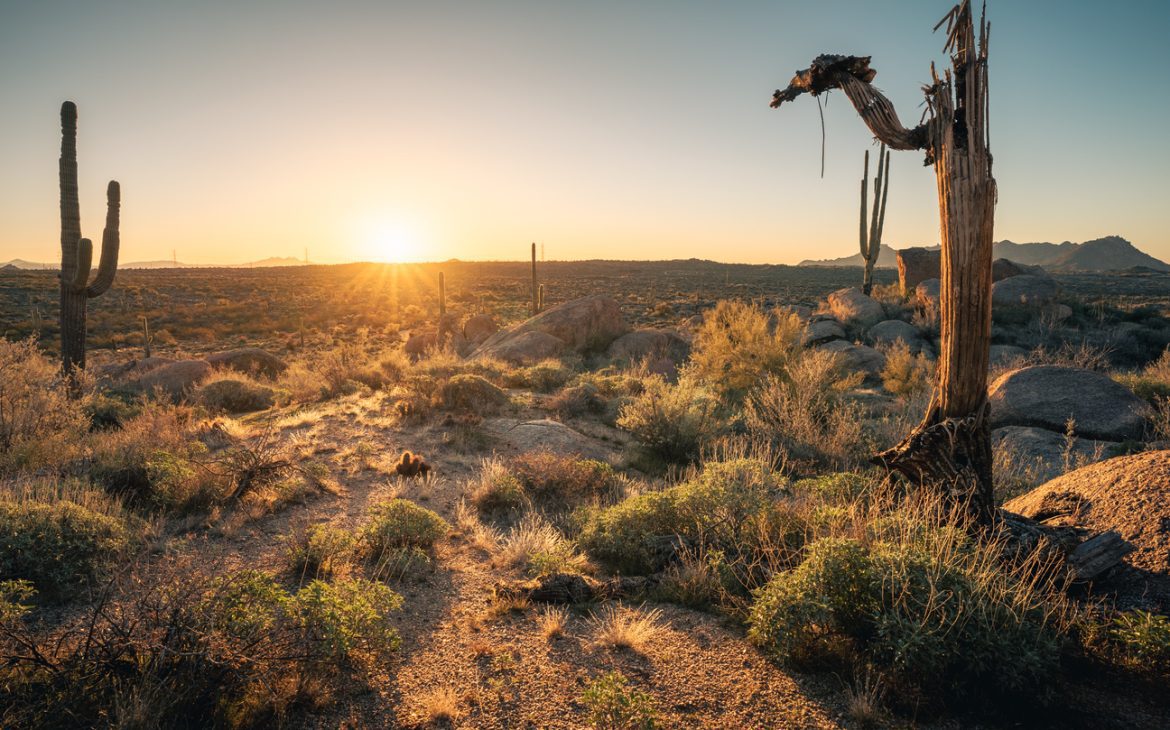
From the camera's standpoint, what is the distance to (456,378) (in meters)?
12.2

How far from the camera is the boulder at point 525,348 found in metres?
17.8

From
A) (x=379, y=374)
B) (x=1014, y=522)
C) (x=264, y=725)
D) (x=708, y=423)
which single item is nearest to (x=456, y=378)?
(x=379, y=374)

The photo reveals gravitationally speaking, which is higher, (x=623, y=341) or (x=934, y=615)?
(x=623, y=341)

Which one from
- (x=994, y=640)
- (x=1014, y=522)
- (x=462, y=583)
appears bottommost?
(x=462, y=583)

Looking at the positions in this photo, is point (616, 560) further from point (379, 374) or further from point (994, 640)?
point (379, 374)

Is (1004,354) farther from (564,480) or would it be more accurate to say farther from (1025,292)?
(564,480)

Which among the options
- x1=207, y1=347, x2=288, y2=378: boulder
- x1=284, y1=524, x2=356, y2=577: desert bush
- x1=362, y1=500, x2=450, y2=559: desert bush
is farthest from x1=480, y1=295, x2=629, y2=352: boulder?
x1=284, y1=524, x2=356, y2=577: desert bush

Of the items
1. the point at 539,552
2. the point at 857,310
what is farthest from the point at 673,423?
the point at 857,310

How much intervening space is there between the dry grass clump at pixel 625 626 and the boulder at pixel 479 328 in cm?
1860

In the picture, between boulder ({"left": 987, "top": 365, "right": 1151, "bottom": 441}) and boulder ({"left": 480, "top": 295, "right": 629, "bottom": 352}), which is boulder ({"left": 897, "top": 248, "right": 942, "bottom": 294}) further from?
boulder ({"left": 987, "top": 365, "right": 1151, "bottom": 441})

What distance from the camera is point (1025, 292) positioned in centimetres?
2030

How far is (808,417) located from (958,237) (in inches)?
224

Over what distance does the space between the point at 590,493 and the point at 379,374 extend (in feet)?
31.1

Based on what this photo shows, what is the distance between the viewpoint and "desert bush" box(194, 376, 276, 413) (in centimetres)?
1310
